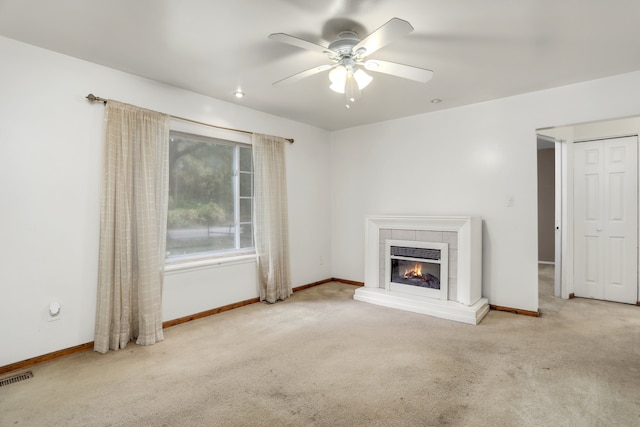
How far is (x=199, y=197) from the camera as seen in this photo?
369 cm

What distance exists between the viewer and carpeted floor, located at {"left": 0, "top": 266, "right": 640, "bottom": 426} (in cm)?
190

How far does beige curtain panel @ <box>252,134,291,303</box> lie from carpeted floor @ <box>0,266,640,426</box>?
0.77 m

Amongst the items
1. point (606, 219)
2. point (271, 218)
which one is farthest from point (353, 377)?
point (606, 219)

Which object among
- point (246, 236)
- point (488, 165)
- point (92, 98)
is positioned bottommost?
point (246, 236)

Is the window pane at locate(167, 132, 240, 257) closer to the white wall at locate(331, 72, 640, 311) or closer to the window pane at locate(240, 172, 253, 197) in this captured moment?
the window pane at locate(240, 172, 253, 197)

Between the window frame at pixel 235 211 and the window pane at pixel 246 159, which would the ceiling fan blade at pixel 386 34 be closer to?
the window frame at pixel 235 211

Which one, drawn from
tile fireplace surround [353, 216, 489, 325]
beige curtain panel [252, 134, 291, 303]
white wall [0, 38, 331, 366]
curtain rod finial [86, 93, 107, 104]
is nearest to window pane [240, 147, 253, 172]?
beige curtain panel [252, 134, 291, 303]

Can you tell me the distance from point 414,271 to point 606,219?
2561 mm

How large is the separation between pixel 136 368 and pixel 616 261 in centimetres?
538

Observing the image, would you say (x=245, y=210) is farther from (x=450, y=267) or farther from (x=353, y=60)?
(x=450, y=267)

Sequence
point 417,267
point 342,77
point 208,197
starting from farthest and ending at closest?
point 417,267 → point 208,197 → point 342,77

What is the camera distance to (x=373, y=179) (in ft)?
15.9

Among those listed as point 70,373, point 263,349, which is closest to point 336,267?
point 263,349

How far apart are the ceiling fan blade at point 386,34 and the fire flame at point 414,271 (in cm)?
268
